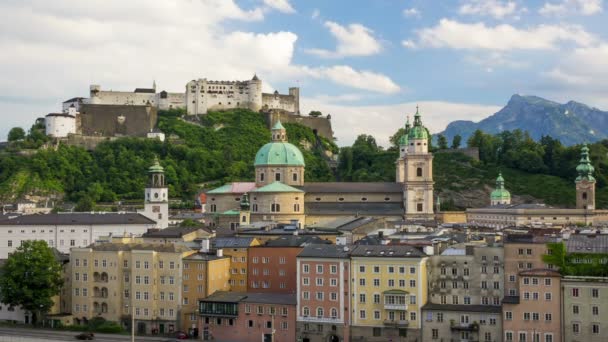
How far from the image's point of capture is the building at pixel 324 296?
66.1m

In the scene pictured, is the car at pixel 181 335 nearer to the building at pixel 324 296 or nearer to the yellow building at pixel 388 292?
the building at pixel 324 296

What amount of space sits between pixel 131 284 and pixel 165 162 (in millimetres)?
86879

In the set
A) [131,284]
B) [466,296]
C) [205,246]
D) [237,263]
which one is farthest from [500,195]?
[131,284]

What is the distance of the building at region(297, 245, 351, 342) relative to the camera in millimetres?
66062

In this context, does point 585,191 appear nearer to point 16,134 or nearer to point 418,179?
point 418,179

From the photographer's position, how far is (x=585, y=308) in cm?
5834

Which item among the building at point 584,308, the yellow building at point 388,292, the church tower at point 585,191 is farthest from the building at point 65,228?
the church tower at point 585,191

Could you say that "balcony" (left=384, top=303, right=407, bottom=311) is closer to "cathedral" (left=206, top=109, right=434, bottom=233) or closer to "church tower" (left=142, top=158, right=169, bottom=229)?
"cathedral" (left=206, top=109, right=434, bottom=233)

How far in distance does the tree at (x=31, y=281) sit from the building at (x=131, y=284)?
7.33 ft

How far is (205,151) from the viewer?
6599 inches

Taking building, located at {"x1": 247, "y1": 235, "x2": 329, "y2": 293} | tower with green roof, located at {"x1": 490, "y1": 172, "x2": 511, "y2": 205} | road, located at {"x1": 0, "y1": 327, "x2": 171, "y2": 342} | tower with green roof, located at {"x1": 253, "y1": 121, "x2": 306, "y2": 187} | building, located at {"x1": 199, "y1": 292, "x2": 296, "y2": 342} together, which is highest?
tower with green roof, located at {"x1": 253, "y1": 121, "x2": 306, "y2": 187}

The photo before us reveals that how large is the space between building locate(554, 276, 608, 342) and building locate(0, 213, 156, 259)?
184ft

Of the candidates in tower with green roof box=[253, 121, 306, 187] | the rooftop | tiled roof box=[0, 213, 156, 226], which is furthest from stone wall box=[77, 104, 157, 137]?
the rooftop

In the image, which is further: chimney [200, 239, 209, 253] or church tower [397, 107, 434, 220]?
church tower [397, 107, 434, 220]
